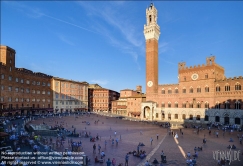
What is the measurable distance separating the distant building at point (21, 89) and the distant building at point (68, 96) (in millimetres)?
2861

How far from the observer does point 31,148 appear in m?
22.5

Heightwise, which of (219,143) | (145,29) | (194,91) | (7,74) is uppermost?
(145,29)

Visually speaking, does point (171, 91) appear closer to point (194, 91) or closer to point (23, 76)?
point (194, 91)

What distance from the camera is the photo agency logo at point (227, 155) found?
784 inches

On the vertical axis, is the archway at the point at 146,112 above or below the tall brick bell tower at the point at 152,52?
below

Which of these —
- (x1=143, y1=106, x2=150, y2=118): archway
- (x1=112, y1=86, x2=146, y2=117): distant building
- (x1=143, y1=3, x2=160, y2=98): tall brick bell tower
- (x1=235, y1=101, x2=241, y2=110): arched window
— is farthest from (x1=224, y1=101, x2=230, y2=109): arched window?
(x1=112, y1=86, x2=146, y2=117): distant building

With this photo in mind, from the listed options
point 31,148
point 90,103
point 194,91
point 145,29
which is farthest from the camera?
point 90,103

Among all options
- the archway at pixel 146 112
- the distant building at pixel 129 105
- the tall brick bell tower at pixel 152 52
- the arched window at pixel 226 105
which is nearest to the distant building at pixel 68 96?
the distant building at pixel 129 105

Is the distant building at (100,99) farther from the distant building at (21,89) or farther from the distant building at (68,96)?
the distant building at (21,89)

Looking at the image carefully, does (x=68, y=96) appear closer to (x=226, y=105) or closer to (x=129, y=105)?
(x=129, y=105)

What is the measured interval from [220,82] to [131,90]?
143 ft

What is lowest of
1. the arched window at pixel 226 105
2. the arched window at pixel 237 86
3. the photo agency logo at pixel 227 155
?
the photo agency logo at pixel 227 155

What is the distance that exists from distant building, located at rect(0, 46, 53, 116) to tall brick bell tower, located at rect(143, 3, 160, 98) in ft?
129

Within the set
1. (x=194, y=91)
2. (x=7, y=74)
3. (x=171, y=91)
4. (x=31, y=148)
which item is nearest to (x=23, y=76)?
(x=7, y=74)
